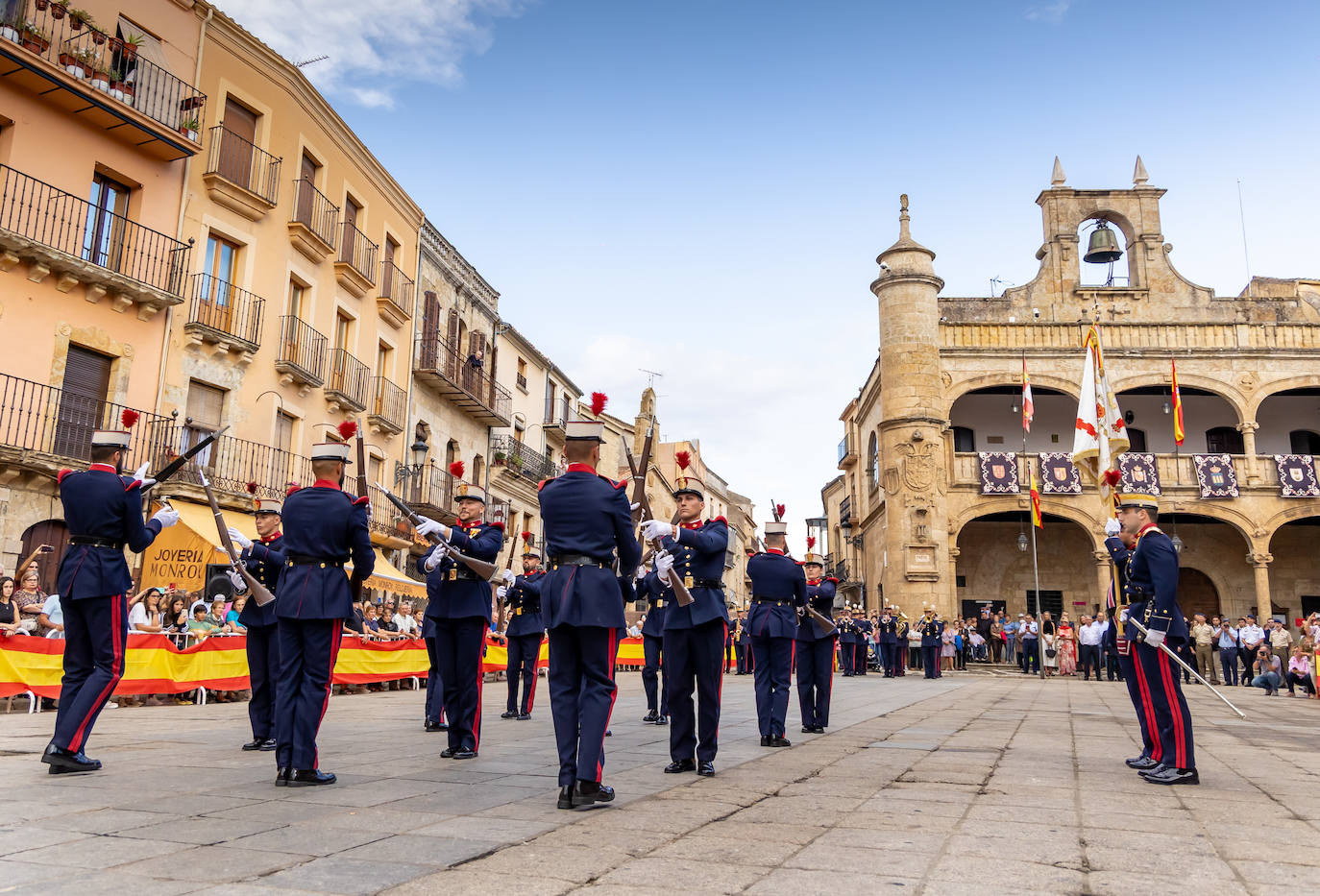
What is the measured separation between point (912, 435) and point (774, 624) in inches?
961

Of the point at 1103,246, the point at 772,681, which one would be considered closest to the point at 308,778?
the point at 772,681

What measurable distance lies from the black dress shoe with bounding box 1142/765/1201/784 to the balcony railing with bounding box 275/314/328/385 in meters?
18.4

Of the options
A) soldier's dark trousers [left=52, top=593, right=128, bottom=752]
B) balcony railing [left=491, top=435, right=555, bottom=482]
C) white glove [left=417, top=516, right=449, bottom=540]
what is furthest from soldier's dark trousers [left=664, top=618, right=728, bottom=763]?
balcony railing [left=491, top=435, right=555, bottom=482]

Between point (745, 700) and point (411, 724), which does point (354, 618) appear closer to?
point (411, 724)

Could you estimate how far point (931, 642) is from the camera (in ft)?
82.0

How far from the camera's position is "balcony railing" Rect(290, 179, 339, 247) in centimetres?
2155

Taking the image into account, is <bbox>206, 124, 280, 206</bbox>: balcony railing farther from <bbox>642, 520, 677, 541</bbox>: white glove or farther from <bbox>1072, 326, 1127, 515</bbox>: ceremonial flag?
<bbox>1072, 326, 1127, 515</bbox>: ceremonial flag

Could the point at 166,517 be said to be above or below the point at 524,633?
above

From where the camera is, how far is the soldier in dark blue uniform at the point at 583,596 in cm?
524

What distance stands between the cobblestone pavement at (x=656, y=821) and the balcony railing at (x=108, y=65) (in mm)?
12273

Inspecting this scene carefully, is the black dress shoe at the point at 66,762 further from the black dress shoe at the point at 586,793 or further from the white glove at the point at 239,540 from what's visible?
the black dress shoe at the point at 586,793

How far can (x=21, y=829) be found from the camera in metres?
4.20

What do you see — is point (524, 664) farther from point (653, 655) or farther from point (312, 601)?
point (312, 601)

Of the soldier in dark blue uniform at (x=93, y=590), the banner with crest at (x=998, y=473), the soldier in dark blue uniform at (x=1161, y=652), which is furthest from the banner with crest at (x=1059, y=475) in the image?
the soldier in dark blue uniform at (x=93, y=590)
